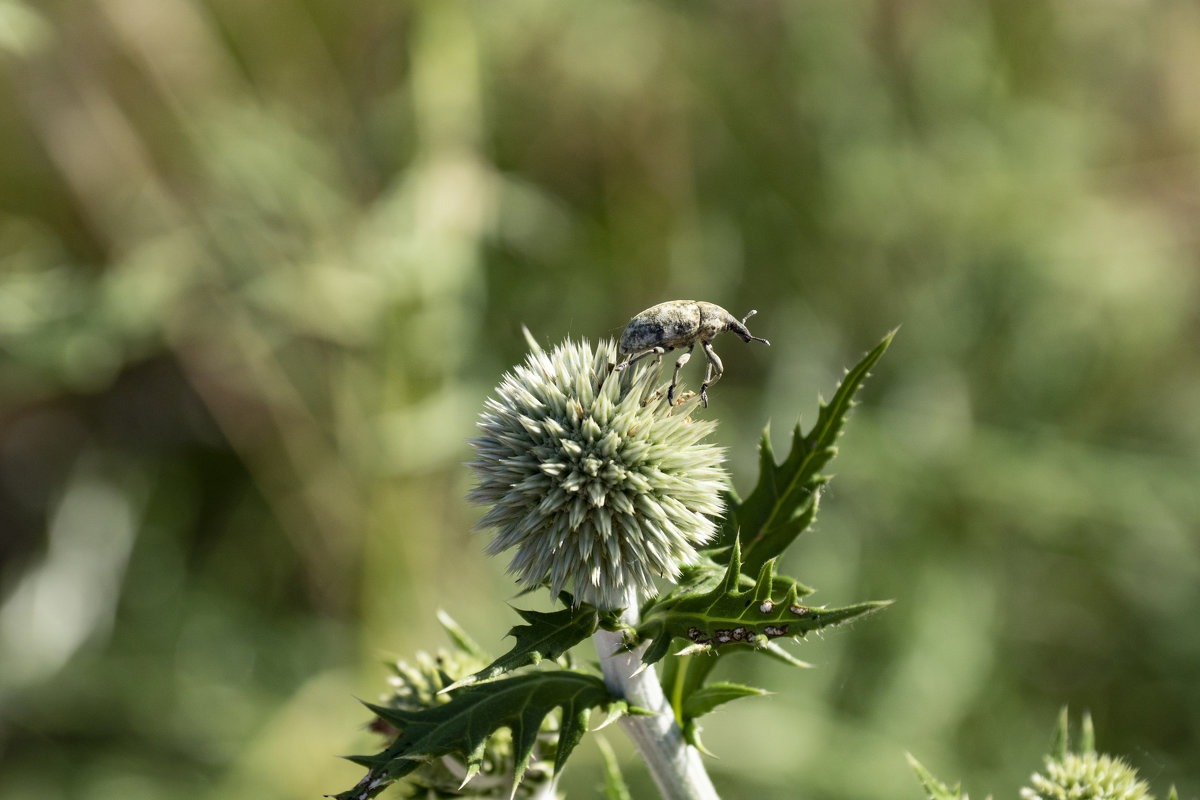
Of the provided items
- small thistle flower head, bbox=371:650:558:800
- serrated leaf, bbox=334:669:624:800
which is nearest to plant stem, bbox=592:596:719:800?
serrated leaf, bbox=334:669:624:800

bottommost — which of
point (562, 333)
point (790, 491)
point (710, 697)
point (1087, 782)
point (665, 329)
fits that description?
point (1087, 782)

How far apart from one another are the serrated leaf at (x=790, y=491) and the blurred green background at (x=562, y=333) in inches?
112

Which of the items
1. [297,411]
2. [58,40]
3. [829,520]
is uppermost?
[58,40]

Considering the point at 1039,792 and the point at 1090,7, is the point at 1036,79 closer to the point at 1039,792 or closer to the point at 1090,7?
the point at 1090,7

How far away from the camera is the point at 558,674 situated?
6.02 ft

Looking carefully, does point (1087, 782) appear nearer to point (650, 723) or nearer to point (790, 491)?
point (790, 491)

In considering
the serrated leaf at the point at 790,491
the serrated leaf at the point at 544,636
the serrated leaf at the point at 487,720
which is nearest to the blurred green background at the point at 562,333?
the serrated leaf at the point at 790,491

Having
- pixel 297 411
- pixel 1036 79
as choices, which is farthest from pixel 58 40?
pixel 1036 79

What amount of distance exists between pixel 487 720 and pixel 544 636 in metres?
0.25

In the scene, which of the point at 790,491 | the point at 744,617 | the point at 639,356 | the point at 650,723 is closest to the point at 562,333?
the point at 790,491

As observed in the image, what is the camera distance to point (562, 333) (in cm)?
600

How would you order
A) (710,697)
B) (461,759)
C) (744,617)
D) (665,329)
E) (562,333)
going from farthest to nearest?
(562,333)
(461,759)
(710,697)
(665,329)
(744,617)

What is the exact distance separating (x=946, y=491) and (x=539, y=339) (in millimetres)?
2914

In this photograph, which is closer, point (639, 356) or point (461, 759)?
point (639, 356)
